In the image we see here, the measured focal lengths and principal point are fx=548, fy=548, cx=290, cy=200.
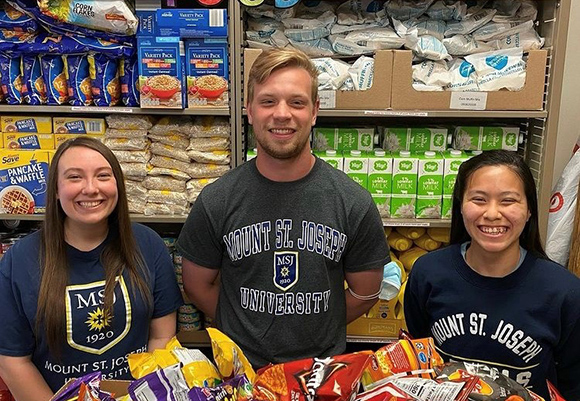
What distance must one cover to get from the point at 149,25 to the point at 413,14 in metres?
1.08

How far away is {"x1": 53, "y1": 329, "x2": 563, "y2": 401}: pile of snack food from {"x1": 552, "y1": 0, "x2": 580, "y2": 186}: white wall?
204 cm

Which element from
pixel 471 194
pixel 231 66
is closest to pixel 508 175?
pixel 471 194

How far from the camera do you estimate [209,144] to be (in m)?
2.32

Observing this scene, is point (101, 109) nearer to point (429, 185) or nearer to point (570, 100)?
point (429, 185)

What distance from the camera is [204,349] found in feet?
8.76

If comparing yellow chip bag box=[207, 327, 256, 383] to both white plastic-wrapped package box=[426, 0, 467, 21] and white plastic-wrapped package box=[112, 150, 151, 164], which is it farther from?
white plastic-wrapped package box=[426, 0, 467, 21]

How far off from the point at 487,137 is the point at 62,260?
173cm

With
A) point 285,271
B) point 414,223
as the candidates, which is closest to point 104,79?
point 285,271

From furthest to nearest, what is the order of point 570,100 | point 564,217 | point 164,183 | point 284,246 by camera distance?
point 570,100 < point 564,217 < point 164,183 < point 284,246

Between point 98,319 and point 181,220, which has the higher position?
point 181,220

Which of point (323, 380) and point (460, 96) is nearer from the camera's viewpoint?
point (323, 380)

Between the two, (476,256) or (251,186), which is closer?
(476,256)

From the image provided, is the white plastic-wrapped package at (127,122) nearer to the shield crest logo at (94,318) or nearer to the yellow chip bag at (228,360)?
the shield crest logo at (94,318)

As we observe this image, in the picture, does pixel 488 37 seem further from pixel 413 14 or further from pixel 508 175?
pixel 508 175
